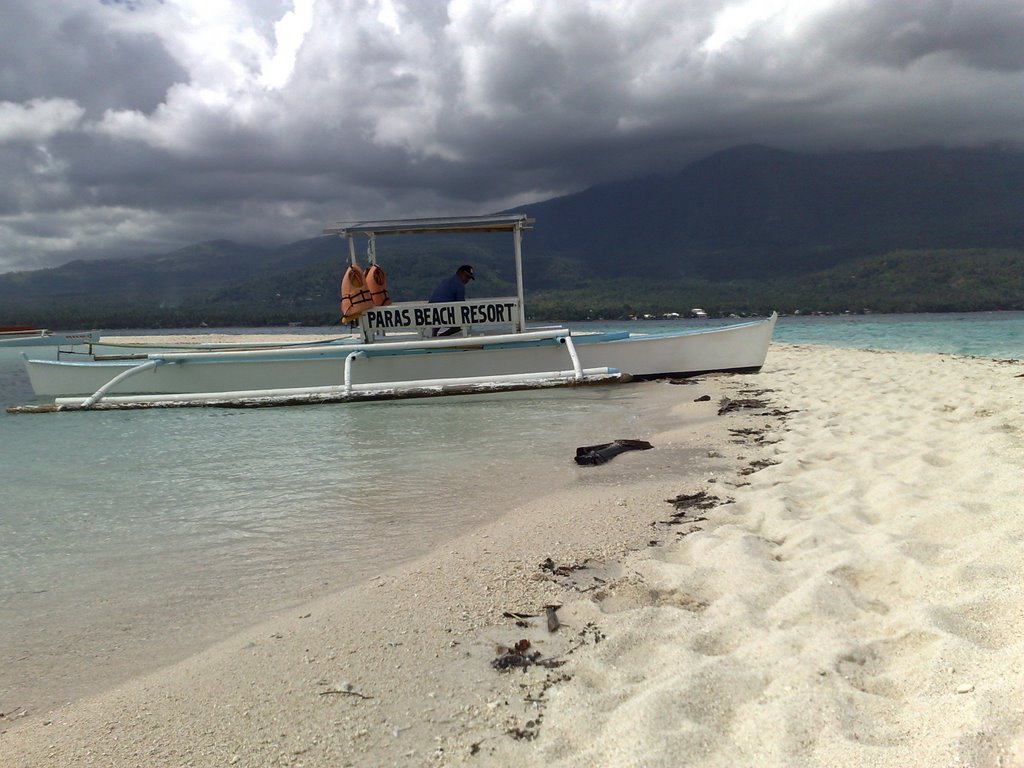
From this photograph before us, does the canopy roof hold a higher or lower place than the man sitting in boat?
higher

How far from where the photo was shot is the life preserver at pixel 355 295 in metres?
10.7

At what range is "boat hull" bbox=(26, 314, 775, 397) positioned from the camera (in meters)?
10.5

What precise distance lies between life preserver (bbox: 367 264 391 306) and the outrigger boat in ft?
0.14

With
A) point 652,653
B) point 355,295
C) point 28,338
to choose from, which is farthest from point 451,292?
point 28,338

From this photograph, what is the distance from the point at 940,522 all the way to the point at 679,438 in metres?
3.44

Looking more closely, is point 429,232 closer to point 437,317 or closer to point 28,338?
point 437,317

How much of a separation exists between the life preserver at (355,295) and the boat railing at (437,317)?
0.13 meters

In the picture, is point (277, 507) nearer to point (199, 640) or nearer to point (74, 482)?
point (199, 640)

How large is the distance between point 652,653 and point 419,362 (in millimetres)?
8739

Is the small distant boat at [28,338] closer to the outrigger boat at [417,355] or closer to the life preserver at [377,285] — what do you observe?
the outrigger boat at [417,355]

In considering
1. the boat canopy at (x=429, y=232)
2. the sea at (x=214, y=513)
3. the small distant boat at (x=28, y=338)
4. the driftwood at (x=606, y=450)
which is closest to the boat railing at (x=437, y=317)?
the boat canopy at (x=429, y=232)

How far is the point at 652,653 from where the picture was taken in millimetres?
2211

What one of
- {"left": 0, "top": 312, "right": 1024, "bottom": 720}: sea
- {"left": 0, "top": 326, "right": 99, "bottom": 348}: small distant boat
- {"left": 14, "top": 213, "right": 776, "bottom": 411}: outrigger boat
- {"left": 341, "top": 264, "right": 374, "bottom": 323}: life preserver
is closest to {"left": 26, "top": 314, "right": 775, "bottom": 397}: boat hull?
{"left": 14, "top": 213, "right": 776, "bottom": 411}: outrigger boat

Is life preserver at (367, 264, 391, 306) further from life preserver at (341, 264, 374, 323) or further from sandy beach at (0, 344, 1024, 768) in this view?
sandy beach at (0, 344, 1024, 768)
